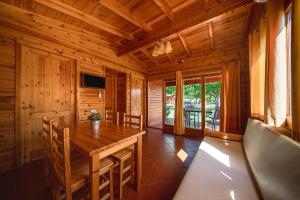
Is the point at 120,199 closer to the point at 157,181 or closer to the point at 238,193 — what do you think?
the point at 157,181

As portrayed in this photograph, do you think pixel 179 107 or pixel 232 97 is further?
pixel 179 107

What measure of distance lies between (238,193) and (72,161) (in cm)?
171

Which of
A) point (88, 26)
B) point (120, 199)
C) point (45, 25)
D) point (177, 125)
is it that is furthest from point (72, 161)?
point (177, 125)

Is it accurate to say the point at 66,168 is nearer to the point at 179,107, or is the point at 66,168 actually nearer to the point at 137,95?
the point at 179,107

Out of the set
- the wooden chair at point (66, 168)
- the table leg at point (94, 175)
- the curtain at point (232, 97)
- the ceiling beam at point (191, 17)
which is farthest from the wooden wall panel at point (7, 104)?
the curtain at point (232, 97)

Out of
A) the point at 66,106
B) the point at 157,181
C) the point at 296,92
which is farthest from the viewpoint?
the point at 66,106

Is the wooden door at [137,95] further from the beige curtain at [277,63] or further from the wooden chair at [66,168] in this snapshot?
the beige curtain at [277,63]

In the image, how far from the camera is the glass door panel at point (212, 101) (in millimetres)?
3639

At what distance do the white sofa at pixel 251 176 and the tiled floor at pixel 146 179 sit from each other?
0.61 meters

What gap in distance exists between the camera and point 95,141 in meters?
1.28

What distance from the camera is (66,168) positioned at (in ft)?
3.39

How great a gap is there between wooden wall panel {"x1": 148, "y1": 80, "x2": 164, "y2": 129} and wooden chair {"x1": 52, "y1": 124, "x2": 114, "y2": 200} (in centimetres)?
405

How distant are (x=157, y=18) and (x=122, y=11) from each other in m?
0.78

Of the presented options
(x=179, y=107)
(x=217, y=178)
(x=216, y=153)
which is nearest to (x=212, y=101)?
(x=179, y=107)
